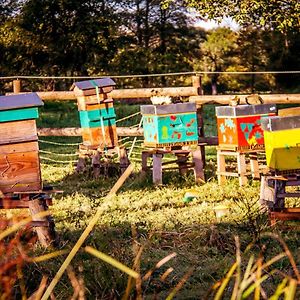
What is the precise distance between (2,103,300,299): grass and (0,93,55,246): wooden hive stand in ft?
1.59

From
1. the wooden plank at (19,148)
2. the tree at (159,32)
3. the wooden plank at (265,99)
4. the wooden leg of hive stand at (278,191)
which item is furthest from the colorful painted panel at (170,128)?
the tree at (159,32)

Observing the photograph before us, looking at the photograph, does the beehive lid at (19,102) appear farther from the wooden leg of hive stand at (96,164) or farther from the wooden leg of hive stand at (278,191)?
the wooden leg of hive stand at (96,164)

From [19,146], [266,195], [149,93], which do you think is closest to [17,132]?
[19,146]

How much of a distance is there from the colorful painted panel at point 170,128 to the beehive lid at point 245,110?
2.03 ft

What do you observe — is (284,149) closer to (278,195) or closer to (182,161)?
(278,195)

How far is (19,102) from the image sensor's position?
243 inches

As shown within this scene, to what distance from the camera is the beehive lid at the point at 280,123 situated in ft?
22.9

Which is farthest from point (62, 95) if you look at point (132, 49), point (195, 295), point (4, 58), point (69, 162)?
point (132, 49)

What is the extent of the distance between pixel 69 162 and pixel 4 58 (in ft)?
75.6

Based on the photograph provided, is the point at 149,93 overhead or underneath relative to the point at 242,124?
overhead

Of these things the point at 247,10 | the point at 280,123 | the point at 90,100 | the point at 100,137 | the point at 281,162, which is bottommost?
the point at 100,137

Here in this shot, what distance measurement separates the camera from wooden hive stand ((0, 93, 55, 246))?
617cm

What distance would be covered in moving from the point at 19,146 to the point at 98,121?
4.73 metres

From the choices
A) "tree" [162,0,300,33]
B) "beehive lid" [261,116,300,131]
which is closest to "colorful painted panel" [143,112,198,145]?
"beehive lid" [261,116,300,131]
